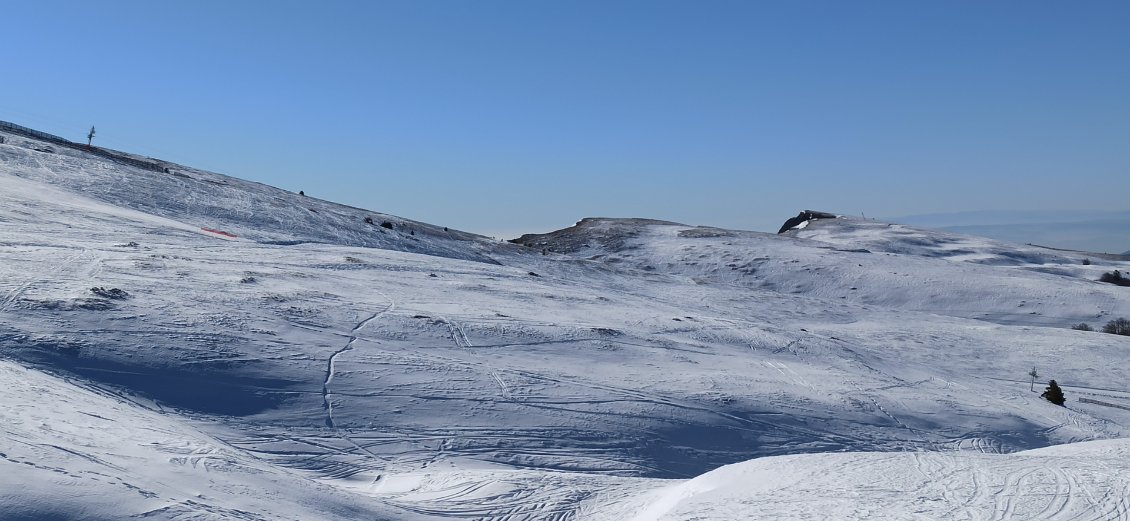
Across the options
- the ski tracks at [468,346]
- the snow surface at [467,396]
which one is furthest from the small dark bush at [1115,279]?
the ski tracks at [468,346]

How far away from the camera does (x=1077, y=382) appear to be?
25219 mm

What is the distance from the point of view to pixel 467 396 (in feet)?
46.7

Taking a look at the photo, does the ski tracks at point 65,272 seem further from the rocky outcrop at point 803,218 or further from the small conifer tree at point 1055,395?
the rocky outcrop at point 803,218

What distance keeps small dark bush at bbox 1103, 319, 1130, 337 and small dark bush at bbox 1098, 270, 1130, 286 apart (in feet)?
46.0

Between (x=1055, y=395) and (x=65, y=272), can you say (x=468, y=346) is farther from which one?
(x=1055, y=395)

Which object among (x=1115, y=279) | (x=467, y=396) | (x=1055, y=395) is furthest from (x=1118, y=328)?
(x=467, y=396)

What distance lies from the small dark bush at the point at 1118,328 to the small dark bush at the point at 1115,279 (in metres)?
14.0

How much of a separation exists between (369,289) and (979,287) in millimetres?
32586

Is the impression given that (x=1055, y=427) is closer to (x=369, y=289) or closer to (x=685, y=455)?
(x=685, y=455)

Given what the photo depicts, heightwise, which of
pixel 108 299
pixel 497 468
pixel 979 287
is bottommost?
pixel 497 468

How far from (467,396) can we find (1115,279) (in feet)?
153

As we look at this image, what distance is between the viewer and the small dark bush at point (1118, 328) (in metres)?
33.7

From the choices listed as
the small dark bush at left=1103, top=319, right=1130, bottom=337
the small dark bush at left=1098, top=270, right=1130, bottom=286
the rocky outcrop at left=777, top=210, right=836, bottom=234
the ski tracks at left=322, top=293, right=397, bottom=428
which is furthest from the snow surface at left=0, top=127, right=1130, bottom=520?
the rocky outcrop at left=777, top=210, right=836, bottom=234

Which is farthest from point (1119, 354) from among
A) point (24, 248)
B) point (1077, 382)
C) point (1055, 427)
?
point (24, 248)
